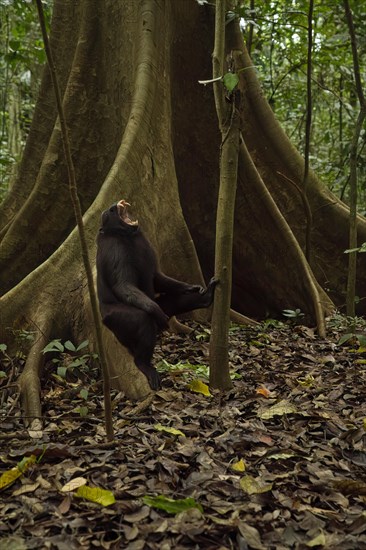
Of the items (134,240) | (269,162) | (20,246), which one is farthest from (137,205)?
(269,162)

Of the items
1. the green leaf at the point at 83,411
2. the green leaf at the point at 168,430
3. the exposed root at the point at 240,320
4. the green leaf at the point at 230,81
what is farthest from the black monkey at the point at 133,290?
the exposed root at the point at 240,320

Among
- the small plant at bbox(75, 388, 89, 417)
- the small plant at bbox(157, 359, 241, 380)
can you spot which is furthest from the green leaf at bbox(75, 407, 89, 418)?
the small plant at bbox(157, 359, 241, 380)

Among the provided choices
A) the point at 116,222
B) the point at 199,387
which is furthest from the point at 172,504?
the point at 116,222

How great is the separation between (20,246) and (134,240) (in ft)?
6.86

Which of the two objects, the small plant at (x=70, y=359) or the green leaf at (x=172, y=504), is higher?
the small plant at (x=70, y=359)

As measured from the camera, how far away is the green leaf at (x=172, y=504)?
10.7 feet

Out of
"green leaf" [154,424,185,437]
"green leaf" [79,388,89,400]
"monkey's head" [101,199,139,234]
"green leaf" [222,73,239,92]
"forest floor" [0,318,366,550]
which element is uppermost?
"green leaf" [222,73,239,92]

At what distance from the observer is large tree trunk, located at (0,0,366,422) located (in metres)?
7.22

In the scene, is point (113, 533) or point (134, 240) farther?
point (134, 240)

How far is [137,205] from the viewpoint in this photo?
6.72m

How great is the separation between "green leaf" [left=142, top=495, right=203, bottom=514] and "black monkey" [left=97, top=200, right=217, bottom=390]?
1.91 meters

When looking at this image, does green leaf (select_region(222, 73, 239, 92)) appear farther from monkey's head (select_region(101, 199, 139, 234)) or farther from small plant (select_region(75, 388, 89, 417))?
small plant (select_region(75, 388, 89, 417))

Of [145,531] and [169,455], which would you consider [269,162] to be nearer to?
[169,455]

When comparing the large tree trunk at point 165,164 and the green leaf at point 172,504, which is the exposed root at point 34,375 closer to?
the large tree trunk at point 165,164
